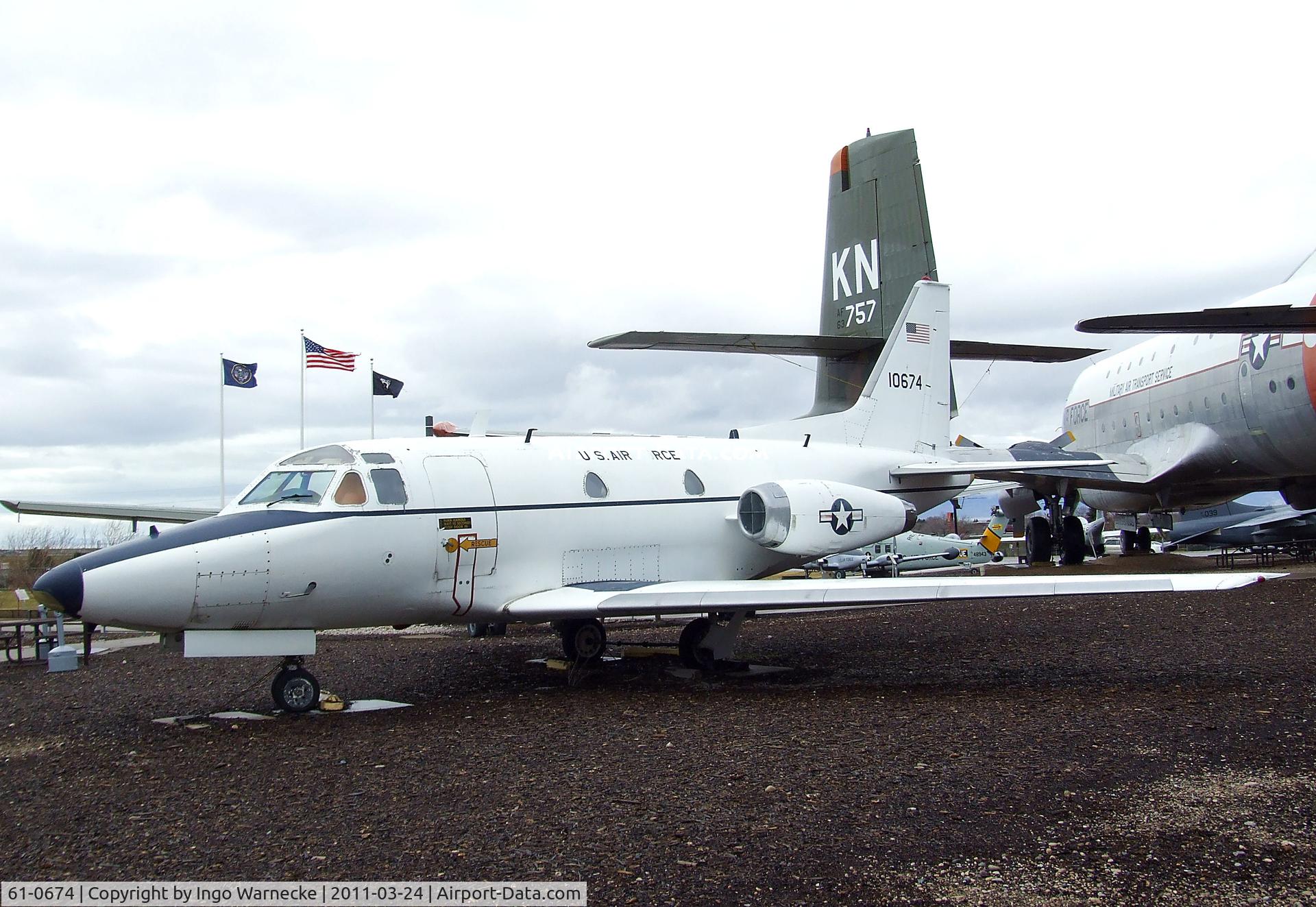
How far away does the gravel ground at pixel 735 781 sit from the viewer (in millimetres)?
4488

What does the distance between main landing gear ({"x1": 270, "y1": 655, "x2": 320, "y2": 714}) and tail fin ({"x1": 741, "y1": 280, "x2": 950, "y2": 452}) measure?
7083 millimetres

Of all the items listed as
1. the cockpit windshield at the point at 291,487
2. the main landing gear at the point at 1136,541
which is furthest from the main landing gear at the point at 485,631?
the main landing gear at the point at 1136,541

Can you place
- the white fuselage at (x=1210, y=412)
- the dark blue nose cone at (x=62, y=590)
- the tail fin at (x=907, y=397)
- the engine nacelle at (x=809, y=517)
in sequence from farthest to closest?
the white fuselage at (x=1210, y=412), the tail fin at (x=907, y=397), the engine nacelle at (x=809, y=517), the dark blue nose cone at (x=62, y=590)

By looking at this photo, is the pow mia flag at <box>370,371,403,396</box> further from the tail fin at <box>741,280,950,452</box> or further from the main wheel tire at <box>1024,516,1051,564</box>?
the main wheel tire at <box>1024,516,1051,564</box>

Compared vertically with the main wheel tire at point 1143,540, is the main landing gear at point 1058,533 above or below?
above

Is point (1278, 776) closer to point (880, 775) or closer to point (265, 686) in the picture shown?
point (880, 775)

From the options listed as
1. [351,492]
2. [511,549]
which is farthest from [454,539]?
[351,492]

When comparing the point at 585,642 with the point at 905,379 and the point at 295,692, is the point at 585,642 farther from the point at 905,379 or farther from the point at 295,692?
the point at 905,379

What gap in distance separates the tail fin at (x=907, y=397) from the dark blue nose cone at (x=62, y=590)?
861 cm

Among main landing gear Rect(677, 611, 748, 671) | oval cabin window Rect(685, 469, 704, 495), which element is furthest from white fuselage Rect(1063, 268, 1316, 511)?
main landing gear Rect(677, 611, 748, 671)

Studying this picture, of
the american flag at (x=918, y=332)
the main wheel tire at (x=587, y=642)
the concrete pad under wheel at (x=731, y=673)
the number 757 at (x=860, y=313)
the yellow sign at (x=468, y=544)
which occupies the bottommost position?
the concrete pad under wheel at (x=731, y=673)

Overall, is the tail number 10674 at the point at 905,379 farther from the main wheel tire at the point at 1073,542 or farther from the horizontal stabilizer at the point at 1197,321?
the main wheel tire at the point at 1073,542

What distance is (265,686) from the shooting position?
35.7 feet

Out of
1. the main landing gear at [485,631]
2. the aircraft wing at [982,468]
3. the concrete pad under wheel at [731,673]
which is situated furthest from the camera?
the main landing gear at [485,631]
